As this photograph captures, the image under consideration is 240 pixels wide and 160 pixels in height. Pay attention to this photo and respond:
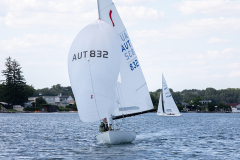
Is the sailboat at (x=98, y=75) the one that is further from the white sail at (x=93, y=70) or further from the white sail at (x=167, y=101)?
the white sail at (x=167, y=101)

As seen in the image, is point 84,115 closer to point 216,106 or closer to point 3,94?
point 3,94

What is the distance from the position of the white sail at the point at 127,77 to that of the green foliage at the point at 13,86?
9769cm

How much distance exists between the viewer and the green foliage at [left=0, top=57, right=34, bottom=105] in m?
115

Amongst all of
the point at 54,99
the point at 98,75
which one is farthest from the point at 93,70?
the point at 54,99

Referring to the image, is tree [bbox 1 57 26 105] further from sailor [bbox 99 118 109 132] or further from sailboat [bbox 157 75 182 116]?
sailor [bbox 99 118 109 132]

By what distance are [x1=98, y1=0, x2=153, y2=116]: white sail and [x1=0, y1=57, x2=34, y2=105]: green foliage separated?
97.7 metres

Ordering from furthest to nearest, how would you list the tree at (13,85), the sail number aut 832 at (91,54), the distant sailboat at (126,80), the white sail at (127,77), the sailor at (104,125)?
the tree at (13,85)
the white sail at (127,77)
the distant sailboat at (126,80)
the sailor at (104,125)
the sail number aut 832 at (91,54)

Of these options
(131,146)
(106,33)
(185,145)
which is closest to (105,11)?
(106,33)

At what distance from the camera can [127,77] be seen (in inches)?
965

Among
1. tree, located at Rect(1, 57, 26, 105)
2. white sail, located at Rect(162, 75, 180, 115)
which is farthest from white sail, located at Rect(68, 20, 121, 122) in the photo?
tree, located at Rect(1, 57, 26, 105)

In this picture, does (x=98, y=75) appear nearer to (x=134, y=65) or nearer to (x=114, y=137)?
(x=114, y=137)

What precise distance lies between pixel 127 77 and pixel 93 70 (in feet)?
13.7

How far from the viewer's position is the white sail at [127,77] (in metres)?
24.1

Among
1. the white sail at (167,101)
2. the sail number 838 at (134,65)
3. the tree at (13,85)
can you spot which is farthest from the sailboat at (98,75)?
the tree at (13,85)
